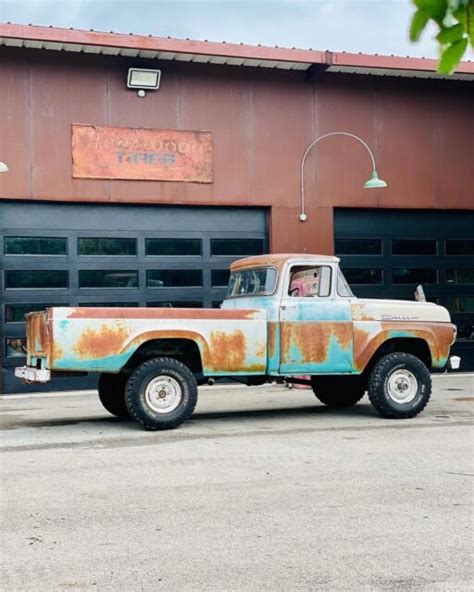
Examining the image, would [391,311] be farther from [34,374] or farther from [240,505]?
[240,505]

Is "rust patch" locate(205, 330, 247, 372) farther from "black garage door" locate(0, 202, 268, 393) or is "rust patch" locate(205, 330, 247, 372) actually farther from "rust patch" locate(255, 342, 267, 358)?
"black garage door" locate(0, 202, 268, 393)

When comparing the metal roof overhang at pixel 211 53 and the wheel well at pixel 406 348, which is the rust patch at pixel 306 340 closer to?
the wheel well at pixel 406 348

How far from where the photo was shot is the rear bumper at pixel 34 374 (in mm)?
9742

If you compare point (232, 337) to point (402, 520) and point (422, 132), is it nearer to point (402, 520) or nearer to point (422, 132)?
point (402, 520)

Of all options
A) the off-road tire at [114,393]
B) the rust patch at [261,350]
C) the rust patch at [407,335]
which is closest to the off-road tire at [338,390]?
the rust patch at [407,335]

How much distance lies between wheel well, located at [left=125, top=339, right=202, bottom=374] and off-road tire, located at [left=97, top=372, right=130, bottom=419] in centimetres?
73

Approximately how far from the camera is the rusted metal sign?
16.5 metres

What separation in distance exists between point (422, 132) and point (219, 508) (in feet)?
47.5

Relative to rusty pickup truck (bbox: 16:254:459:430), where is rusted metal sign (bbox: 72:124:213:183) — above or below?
above

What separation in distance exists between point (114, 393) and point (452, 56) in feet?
31.3

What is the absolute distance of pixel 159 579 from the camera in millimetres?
4543

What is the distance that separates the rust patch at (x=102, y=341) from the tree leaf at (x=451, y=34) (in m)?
7.99

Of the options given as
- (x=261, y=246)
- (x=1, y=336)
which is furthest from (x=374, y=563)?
(x=261, y=246)

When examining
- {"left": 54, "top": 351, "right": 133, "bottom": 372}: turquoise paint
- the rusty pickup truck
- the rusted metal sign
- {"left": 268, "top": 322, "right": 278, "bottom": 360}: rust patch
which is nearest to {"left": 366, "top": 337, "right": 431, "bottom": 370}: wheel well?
the rusty pickup truck
